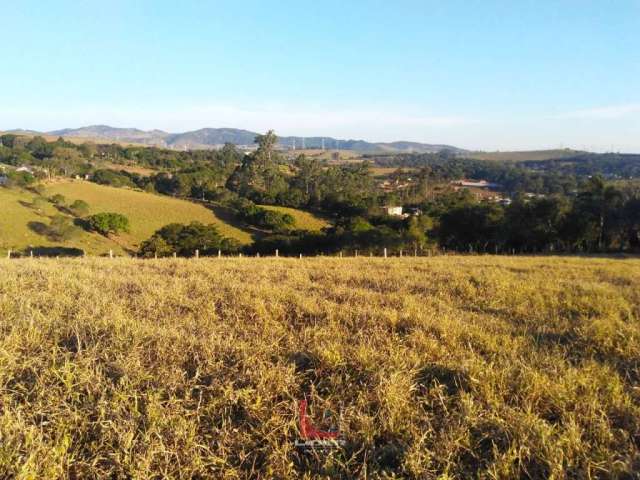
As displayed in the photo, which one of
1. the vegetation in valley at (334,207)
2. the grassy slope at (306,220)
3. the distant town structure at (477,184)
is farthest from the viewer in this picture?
the distant town structure at (477,184)

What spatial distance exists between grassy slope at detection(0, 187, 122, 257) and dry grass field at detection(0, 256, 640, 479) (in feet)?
115

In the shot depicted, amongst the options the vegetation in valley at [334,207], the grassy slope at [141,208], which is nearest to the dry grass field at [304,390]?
the vegetation in valley at [334,207]

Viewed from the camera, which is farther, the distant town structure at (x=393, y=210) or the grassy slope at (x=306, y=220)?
the distant town structure at (x=393, y=210)

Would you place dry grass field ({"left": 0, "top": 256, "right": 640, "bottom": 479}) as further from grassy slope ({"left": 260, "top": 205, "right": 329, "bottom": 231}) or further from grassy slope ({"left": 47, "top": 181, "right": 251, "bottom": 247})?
grassy slope ({"left": 260, "top": 205, "right": 329, "bottom": 231})

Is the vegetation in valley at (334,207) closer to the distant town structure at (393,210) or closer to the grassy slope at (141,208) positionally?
the grassy slope at (141,208)

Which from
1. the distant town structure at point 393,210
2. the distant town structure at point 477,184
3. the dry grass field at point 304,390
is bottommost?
the distant town structure at point 393,210

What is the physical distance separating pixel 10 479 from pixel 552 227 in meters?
40.3

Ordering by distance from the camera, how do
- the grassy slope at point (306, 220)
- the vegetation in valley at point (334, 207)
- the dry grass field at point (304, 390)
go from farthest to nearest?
the grassy slope at point (306, 220) < the vegetation in valley at point (334, 207) < the dry grass field at point (304, 390)

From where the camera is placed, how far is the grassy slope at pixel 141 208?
47.9m

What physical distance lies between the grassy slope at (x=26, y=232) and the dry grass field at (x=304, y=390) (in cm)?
3509

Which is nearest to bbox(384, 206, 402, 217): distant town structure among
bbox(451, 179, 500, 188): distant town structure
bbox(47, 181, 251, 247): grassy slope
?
bbox(47, 181, 251, 247): grassy slope

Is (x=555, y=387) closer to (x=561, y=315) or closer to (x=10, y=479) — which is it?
(x=561, y=315)

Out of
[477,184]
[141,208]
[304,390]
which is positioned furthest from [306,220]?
[477,184]

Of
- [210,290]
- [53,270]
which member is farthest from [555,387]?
[53,270]
